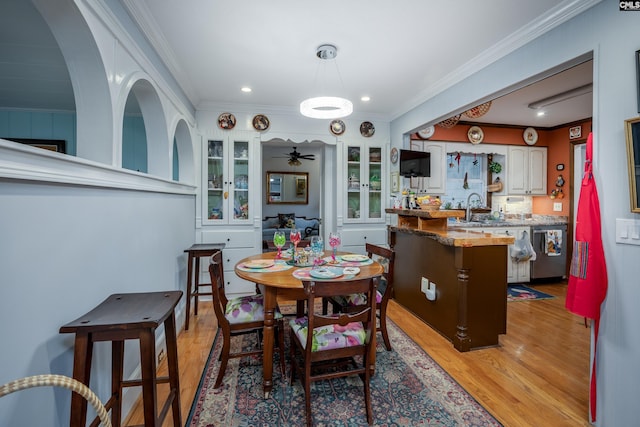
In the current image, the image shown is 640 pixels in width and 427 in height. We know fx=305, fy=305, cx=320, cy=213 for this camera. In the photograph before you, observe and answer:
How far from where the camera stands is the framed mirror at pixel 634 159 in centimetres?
147

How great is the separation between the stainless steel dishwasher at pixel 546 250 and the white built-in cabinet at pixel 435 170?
4.69 ft

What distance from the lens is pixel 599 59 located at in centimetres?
170

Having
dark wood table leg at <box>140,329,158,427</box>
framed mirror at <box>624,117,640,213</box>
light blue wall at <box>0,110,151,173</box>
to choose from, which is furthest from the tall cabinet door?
framed mirror at <box>624,117,640,213</box>

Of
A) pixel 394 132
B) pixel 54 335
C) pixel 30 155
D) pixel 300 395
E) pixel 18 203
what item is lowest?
pixel 300 395

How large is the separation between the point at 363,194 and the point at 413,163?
0.80m

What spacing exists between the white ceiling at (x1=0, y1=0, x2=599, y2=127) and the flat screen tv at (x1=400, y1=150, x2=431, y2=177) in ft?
2.32

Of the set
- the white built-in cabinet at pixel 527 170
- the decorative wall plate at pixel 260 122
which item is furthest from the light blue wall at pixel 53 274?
the white built-in cabinet at pixel 527 170

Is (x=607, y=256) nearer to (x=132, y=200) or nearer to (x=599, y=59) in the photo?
(x=599, y=59)

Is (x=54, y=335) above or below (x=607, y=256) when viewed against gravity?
below

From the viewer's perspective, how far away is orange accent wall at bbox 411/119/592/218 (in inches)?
183

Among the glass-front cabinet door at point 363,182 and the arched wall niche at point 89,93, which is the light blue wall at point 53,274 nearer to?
the arched wall niche at point 89,93

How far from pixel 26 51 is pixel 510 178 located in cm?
600

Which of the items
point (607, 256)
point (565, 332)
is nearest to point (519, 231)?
point (565, 332)

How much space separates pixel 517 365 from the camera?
2273 millimetres
